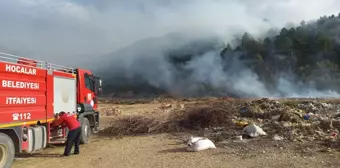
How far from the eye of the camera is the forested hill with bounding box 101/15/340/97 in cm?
4778

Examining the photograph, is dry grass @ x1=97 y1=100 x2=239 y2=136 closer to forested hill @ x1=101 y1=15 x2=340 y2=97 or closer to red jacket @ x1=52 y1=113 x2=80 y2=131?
red jacket @ x1=52 y1=113 x2=80 y2=131

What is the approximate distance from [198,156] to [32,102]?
4.51 meters

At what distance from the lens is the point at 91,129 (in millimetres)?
15852

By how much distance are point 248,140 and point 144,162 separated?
13.3 feet

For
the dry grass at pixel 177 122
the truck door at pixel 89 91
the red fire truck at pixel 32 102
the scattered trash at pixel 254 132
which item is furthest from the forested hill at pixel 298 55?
the red fire truck at pixel 32 102

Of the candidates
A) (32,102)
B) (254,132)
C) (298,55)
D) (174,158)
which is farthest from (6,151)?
(298,55)

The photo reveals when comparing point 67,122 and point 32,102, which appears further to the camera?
point 67,122

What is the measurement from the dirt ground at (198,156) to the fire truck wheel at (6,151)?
1.35 meters

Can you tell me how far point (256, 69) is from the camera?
49.5 meters

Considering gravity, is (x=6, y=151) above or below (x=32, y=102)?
below

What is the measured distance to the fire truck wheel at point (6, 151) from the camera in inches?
341

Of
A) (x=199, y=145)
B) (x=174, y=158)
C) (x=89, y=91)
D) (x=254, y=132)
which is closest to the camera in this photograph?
(x=174, y=158)

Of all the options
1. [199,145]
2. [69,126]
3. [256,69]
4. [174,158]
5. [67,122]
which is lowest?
[174,158]

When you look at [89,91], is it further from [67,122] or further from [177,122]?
[177,122]
